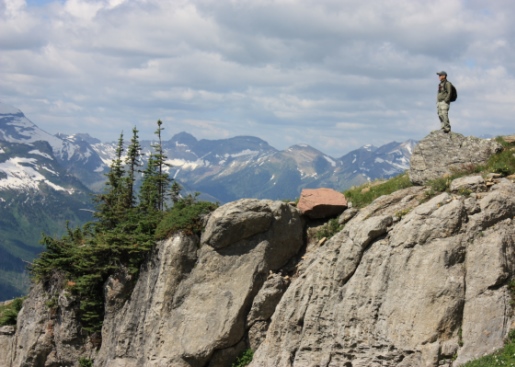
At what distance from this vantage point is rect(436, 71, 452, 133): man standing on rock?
98.3ft

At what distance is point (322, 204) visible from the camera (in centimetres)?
2981

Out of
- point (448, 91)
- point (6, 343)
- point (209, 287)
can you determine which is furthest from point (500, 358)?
point (6, 343)

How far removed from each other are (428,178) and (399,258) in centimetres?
741

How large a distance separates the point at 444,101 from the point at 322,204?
9190 millimetres

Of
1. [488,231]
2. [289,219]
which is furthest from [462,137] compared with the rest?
[289,219]

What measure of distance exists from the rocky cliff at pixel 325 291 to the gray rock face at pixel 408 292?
0.05m

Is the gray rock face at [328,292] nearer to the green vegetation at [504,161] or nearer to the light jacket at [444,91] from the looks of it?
the green vegetation at [504,161]

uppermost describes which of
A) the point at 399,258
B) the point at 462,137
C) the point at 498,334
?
the point at 462,137

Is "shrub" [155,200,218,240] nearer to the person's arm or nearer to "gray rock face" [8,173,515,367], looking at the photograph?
"gray rock face" [8,173,515,367]

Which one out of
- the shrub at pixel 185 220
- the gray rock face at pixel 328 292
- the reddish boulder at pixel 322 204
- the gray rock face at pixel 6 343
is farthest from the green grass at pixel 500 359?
the gray rock face at pixel 6 343

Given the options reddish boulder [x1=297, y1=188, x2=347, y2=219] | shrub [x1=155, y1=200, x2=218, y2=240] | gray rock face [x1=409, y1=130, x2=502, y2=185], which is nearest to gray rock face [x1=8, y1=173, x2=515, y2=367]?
shrub [x1=155, y1=200, x2=218, y2=240]

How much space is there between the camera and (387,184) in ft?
103

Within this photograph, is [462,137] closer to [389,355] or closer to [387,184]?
[387,184]

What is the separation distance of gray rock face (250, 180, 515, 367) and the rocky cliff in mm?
47
